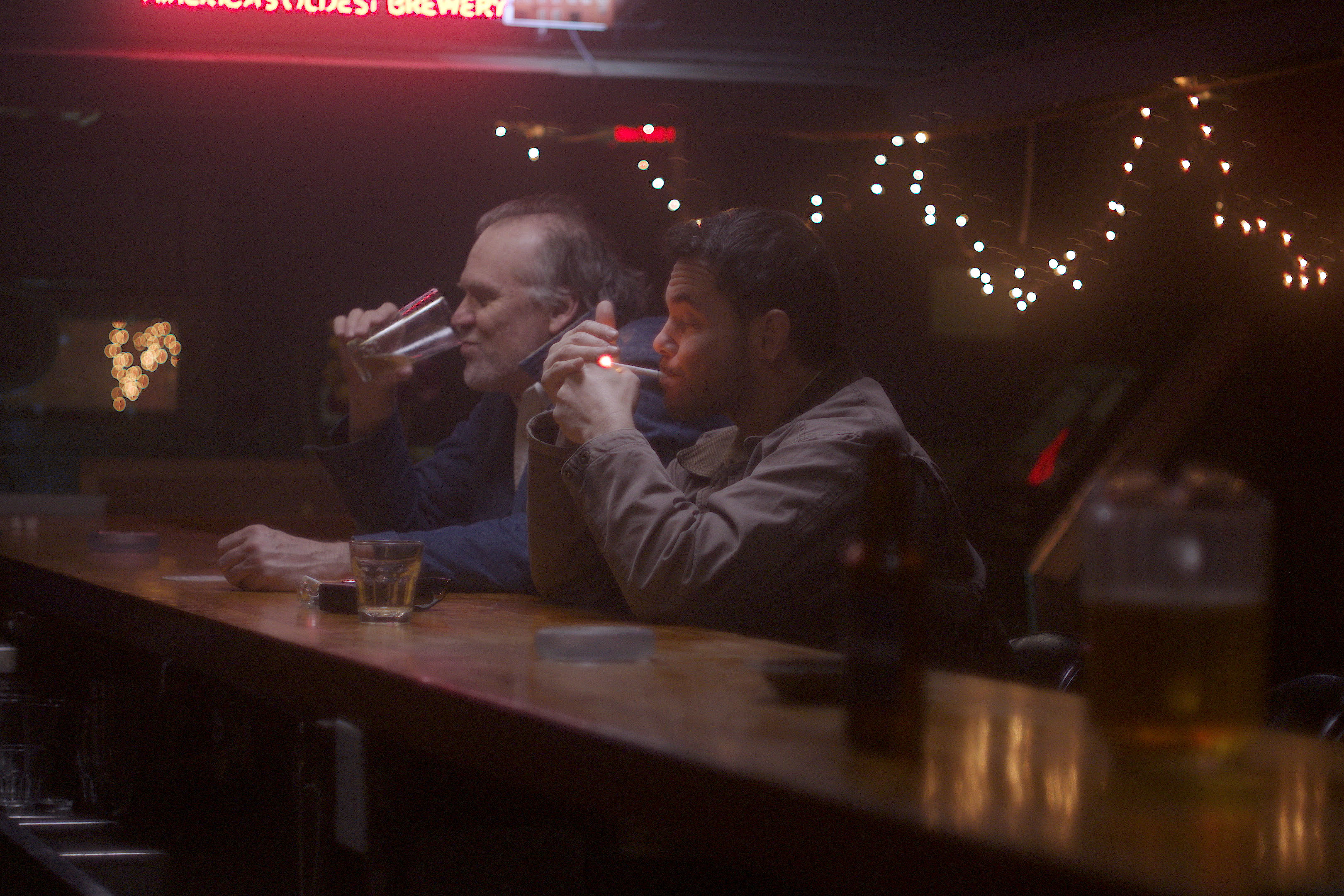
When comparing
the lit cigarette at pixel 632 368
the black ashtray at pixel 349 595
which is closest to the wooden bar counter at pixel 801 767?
the black ashtray at pixel 349 595

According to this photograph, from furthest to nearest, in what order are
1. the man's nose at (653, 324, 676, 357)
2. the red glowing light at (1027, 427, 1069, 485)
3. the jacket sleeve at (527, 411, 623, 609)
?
the red glowing light at (1027, 427, 1069, 485) → the man's nose at (653, 324, 676, 357) → the jacket sleeve at (527, 411, 623, 609)

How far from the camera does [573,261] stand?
2811mm

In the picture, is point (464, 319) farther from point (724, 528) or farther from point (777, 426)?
point (724, 528)

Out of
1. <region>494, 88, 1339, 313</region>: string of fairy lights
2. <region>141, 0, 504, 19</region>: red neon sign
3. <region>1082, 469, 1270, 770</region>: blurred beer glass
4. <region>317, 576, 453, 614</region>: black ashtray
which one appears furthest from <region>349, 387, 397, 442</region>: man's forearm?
<region>1082, 469, 1270, 770</region>: blurred beer glass

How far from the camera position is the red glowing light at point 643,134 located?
436 centimetres

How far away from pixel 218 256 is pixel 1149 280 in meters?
4.37

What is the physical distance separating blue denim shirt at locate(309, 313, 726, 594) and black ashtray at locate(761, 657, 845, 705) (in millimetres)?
998

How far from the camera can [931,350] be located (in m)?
5.45

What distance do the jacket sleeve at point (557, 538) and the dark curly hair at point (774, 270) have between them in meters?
0.34

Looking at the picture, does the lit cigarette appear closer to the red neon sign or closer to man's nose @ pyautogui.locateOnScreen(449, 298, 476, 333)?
man's nose @ pyautogui.locateOnScreen(449, 298, 476, 333)

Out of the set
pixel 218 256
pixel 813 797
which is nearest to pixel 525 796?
pixel 813 797

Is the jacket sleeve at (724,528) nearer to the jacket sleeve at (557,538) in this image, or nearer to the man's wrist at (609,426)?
the man's wrist at (609,426)

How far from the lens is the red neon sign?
3557 mm

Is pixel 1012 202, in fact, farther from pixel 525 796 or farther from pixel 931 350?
pixel 525 796
